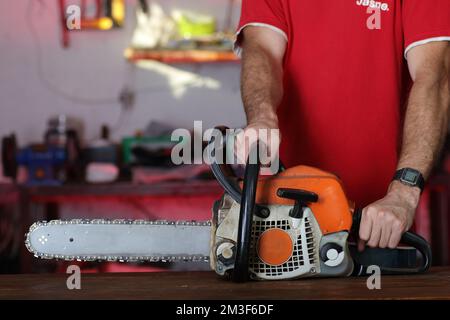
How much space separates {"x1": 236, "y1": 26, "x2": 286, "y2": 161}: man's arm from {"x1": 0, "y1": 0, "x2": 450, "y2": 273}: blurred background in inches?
97.7

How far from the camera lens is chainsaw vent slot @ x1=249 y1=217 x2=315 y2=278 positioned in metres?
1.47

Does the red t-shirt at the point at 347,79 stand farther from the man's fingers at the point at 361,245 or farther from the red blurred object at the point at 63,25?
the red blurred object at the point at 63,25

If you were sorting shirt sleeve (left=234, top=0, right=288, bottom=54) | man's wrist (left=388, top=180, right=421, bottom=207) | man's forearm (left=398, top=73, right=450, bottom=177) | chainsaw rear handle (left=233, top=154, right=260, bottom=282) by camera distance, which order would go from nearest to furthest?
1. chainsaw rear handle (left=233, top=154, right=260, bottom=282)
2. man's wrist (left=388, top=180, right=421, bottom=207)
3. man's forearm (left=398, top=73, right=450, bottom=177)
4. shirt sleeve (left=234, top=0, right=288, bottom=54)

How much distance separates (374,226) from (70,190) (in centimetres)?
291

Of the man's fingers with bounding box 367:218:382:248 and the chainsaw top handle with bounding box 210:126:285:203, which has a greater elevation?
the chainsaw top handle with bounding box 210:126:285:203

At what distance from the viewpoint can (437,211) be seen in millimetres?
4340

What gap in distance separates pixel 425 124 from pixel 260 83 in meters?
0.45

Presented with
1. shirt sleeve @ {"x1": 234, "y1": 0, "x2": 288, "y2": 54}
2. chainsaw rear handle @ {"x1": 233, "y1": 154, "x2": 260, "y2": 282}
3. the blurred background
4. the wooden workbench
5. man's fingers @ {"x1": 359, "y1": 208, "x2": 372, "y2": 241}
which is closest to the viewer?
the wooden workbench

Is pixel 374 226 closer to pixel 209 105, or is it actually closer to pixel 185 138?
pixel 185 138

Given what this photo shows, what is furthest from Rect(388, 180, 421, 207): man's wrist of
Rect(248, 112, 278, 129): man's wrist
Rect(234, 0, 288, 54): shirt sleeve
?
Rect(234, 0, 288, 54): shirt sleeve

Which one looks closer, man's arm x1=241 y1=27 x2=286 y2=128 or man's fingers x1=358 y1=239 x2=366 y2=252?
man's fingers x1=358 y1=239 x2=366 y2=252

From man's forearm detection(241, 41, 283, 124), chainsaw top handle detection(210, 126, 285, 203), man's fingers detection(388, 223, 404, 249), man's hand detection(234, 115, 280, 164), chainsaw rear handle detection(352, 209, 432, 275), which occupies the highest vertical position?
man's forearm detection(241, 41, 283, 124)

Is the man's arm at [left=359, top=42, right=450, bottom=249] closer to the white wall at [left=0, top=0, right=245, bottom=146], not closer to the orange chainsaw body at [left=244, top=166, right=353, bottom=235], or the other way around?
the orange chainsaw body at [left=244, top=166, right=353, bottom=235]
